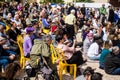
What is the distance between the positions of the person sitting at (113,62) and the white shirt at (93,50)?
130cm

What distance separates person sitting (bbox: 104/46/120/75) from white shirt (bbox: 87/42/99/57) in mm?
1301

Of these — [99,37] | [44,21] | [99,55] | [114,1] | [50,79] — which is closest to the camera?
[50,79]

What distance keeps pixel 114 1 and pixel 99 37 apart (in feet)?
76.3

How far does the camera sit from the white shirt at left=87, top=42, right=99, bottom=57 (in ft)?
36.6

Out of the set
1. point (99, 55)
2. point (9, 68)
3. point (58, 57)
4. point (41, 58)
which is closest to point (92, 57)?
point (99, 55)

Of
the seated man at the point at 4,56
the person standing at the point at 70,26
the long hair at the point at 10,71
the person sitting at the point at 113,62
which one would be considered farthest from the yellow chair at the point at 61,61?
the person standing at the point at 70,26

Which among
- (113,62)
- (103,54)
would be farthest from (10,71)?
(103,54)

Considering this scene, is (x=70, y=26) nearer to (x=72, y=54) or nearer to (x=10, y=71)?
(x=72, y=54)

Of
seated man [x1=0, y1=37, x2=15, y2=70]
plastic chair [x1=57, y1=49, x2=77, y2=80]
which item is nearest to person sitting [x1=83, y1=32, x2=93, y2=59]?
plastic chair [x1=57, y1=49, x2=77, y2=80]

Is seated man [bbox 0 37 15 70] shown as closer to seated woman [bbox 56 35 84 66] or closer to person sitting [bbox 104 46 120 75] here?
seated woman [bbox 56 35 84 66]

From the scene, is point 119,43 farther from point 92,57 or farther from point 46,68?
point 46,68

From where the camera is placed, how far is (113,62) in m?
9.74

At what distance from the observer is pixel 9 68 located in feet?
22.7

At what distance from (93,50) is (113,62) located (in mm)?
1543
